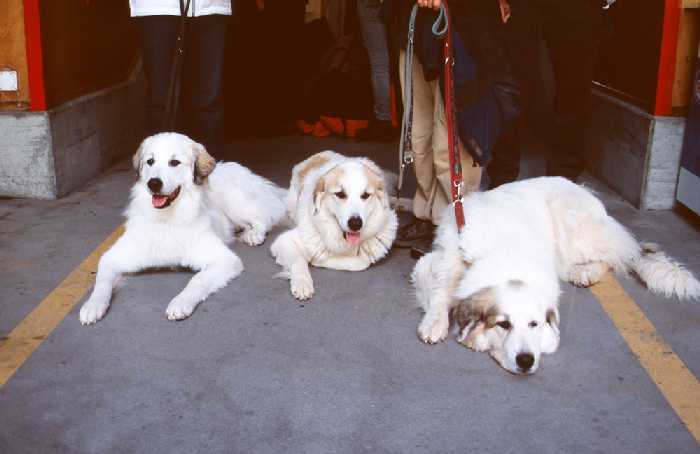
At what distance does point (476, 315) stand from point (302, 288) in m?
1.10

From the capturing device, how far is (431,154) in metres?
4.83

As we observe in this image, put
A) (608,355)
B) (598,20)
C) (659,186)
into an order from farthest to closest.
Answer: (659,186), (598,20), (608,355)

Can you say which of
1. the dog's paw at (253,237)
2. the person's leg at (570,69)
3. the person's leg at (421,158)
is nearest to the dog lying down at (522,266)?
the person's leg at (421,158)

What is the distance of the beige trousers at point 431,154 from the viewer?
4574 mm

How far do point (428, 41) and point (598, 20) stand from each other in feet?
4.34

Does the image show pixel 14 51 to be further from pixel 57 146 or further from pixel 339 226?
pixel 339 226

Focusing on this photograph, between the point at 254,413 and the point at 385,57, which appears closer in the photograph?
the point at 254,413

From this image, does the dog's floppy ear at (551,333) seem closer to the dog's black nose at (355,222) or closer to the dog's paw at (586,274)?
the dog's paw at (586,274)

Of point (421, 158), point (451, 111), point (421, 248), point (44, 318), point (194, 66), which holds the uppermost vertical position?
point (194, 66)


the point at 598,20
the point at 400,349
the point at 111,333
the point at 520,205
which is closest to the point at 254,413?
the point at 400,349

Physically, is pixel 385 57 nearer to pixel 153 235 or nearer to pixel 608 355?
pixel 153 235

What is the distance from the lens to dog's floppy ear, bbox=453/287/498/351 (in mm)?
3260

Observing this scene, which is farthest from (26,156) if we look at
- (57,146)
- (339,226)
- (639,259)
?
(639,259)

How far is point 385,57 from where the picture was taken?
26.5 feet
